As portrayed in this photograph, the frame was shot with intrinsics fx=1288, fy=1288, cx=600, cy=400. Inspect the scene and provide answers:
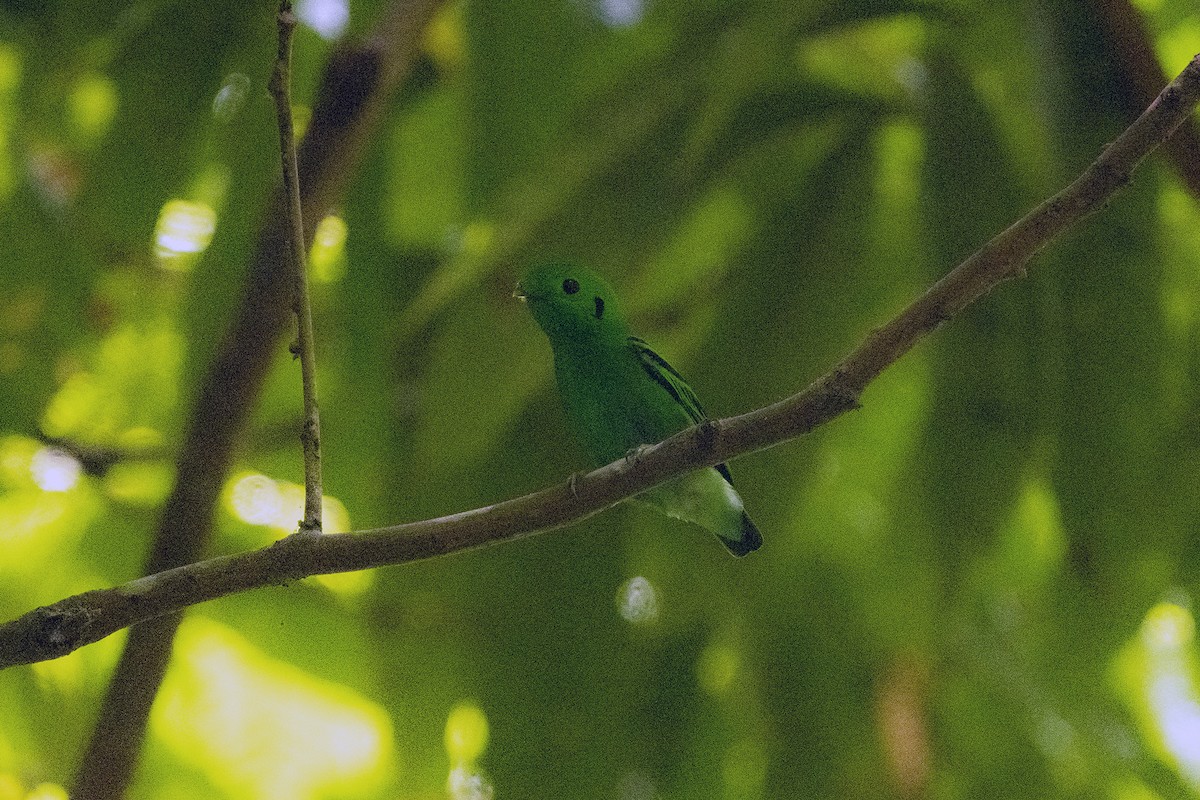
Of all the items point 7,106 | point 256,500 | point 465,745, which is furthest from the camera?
point 7,106

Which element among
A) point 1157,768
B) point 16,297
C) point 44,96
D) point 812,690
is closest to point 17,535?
point 16,297

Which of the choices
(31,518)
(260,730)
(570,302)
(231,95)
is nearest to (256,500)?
(31,518)

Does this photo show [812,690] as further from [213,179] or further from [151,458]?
[213,179]

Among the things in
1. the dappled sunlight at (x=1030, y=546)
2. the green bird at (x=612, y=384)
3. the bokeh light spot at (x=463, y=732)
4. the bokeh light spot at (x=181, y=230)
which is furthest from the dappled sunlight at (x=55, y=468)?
the dappled sunlight at (x=1030, y=546)

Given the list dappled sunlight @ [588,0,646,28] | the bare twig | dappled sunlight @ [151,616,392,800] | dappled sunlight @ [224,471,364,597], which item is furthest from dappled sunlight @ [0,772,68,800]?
dappled sunlight @ [588,0,646,28]

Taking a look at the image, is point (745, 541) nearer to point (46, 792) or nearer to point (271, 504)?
point (271, 504)
